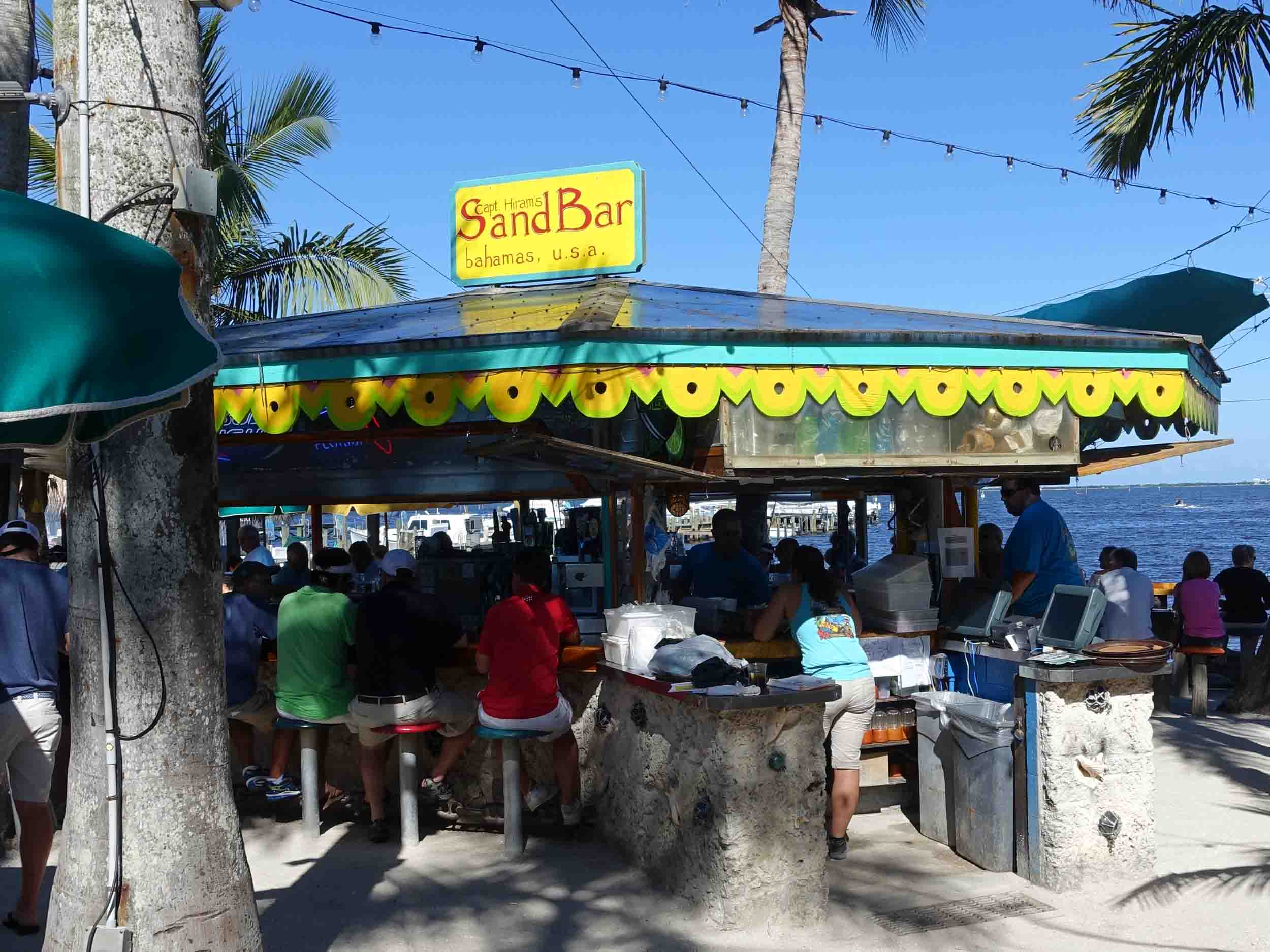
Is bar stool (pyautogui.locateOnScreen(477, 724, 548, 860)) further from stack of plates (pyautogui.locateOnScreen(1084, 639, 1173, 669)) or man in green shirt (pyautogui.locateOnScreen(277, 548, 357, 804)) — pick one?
stack of plates (pyautogui.locateOnScreen(1084, 639, 1173, 669))

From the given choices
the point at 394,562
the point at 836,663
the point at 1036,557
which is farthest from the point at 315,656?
the point at 1036,557

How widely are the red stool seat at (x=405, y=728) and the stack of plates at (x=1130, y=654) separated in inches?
148

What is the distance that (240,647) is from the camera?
732 cm

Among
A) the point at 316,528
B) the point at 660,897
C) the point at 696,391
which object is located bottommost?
the point at 660,897

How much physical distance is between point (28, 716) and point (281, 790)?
2.38 metres

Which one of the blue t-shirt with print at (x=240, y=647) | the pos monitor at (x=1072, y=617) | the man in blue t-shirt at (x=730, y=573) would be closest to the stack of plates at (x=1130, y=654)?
the pos monitor at (x=1072, y=617)

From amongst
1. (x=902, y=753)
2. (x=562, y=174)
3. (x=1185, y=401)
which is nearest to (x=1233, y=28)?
(x=1185, y=401)

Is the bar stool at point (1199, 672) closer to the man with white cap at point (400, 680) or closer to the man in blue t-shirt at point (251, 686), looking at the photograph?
the man with white cap at point (400, 680)

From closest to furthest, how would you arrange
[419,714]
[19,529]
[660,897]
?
1. [19,529]
2. [660,897]
3. [419,714]

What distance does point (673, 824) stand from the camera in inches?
Answer: 232

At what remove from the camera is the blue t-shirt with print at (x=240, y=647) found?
729 centimetres

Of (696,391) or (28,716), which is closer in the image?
(28,716)

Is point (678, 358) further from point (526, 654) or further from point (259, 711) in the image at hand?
point (259, 711)

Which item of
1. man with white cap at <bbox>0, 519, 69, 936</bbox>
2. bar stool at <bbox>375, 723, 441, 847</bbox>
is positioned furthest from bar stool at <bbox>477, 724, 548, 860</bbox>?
man with white cap at <bbox>0, 519, 69, 936</bbox>
